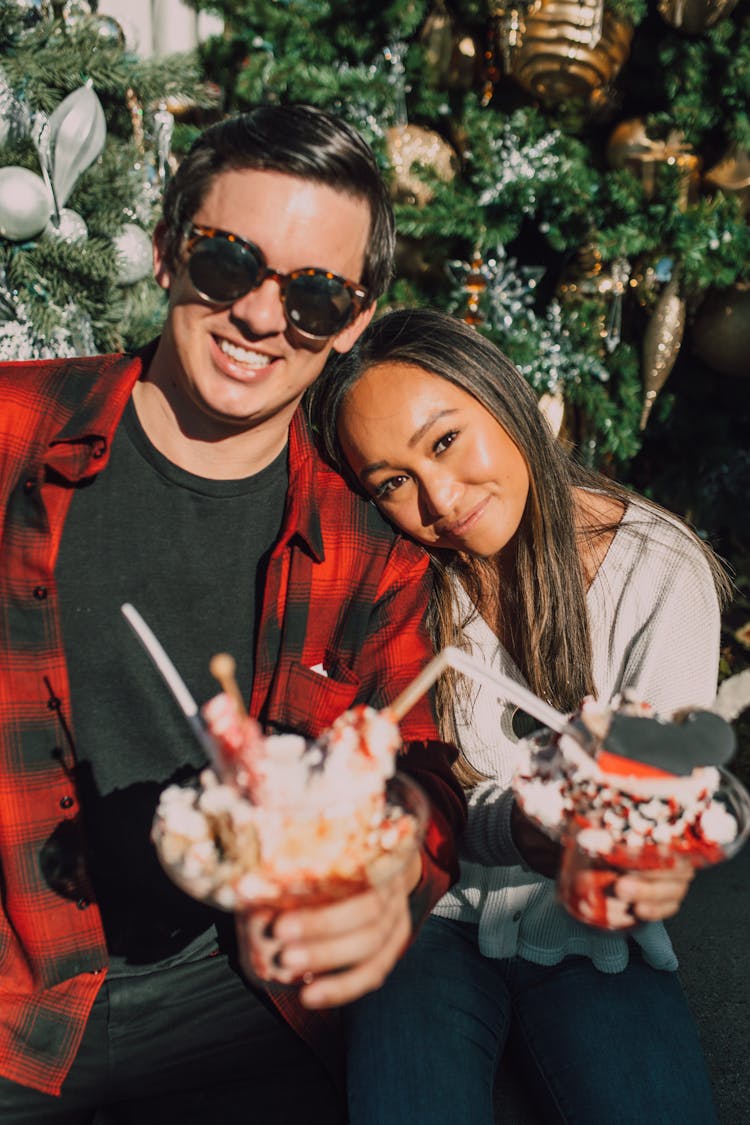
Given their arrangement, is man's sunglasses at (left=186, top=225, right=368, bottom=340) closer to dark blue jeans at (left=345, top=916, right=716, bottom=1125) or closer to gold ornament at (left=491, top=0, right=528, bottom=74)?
dark blue jeans at (left=345, top=916, right=716, bottom=1125)

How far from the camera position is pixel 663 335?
11.9 feet

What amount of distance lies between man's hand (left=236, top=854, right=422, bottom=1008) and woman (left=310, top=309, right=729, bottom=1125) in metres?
0.51

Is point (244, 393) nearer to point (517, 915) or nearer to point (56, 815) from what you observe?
point (56, 815)

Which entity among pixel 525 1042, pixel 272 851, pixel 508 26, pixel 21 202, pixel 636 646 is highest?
pixel 508 26

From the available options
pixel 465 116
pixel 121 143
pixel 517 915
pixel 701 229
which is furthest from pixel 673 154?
pixel 517 915

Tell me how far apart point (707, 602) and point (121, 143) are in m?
2.73

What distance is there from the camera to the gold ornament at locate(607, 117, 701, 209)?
11.3 ft

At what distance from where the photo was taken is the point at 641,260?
365 cm

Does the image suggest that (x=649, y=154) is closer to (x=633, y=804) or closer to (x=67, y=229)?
(x=67, y=229)

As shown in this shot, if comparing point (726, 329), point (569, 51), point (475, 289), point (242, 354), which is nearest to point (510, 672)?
point (242, 354)

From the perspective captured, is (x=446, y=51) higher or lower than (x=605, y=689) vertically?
higher

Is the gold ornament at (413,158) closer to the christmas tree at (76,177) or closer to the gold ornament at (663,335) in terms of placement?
the christmas tree at (76,177)

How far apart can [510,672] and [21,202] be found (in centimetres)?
209

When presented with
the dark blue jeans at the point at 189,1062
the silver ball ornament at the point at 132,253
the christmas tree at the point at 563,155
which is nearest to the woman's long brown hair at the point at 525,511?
the dark blue jeans at the point at 189,1062
